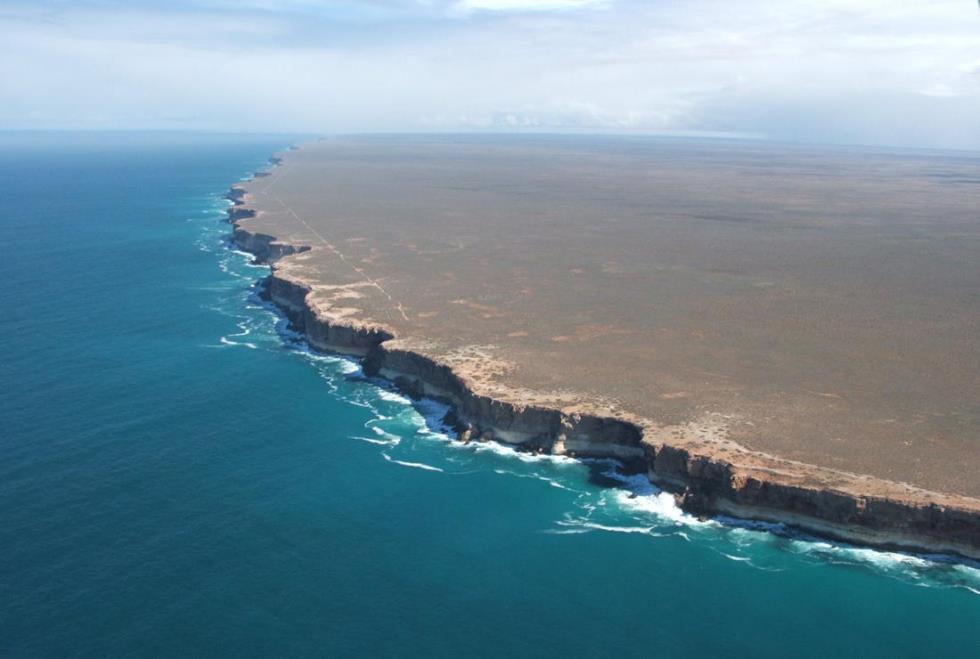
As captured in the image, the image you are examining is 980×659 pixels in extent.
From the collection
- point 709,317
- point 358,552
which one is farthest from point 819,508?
point 709,317

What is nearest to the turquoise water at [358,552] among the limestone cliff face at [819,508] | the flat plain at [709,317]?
the limestone cliff face at [819,508]

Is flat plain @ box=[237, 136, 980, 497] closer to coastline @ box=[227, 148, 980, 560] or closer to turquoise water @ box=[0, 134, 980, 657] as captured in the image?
coastline @ box=[227, 148, 980, 560]

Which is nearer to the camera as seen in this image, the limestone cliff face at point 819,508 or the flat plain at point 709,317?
the limestone cliff face at point 819,508

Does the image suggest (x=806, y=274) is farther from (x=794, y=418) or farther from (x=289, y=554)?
(x=289, y=554)

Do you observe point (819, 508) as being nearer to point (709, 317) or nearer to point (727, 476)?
point (727, 476)

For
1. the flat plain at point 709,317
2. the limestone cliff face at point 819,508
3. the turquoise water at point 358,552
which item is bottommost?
the turquoise water at point 358,552

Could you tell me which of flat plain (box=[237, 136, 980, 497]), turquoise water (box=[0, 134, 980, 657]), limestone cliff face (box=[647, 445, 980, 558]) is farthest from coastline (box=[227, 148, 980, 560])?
flat plain (box=[237, 136, 980, 497])

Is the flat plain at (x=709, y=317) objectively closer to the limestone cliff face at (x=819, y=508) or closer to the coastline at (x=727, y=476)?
the coastline at (x=727, y=476)

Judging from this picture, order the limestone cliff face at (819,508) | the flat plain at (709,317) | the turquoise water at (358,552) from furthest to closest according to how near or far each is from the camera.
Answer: the flat plain at (709,317) < the limestone cliff face at (819,508) < the turquoise water at (358,552)
